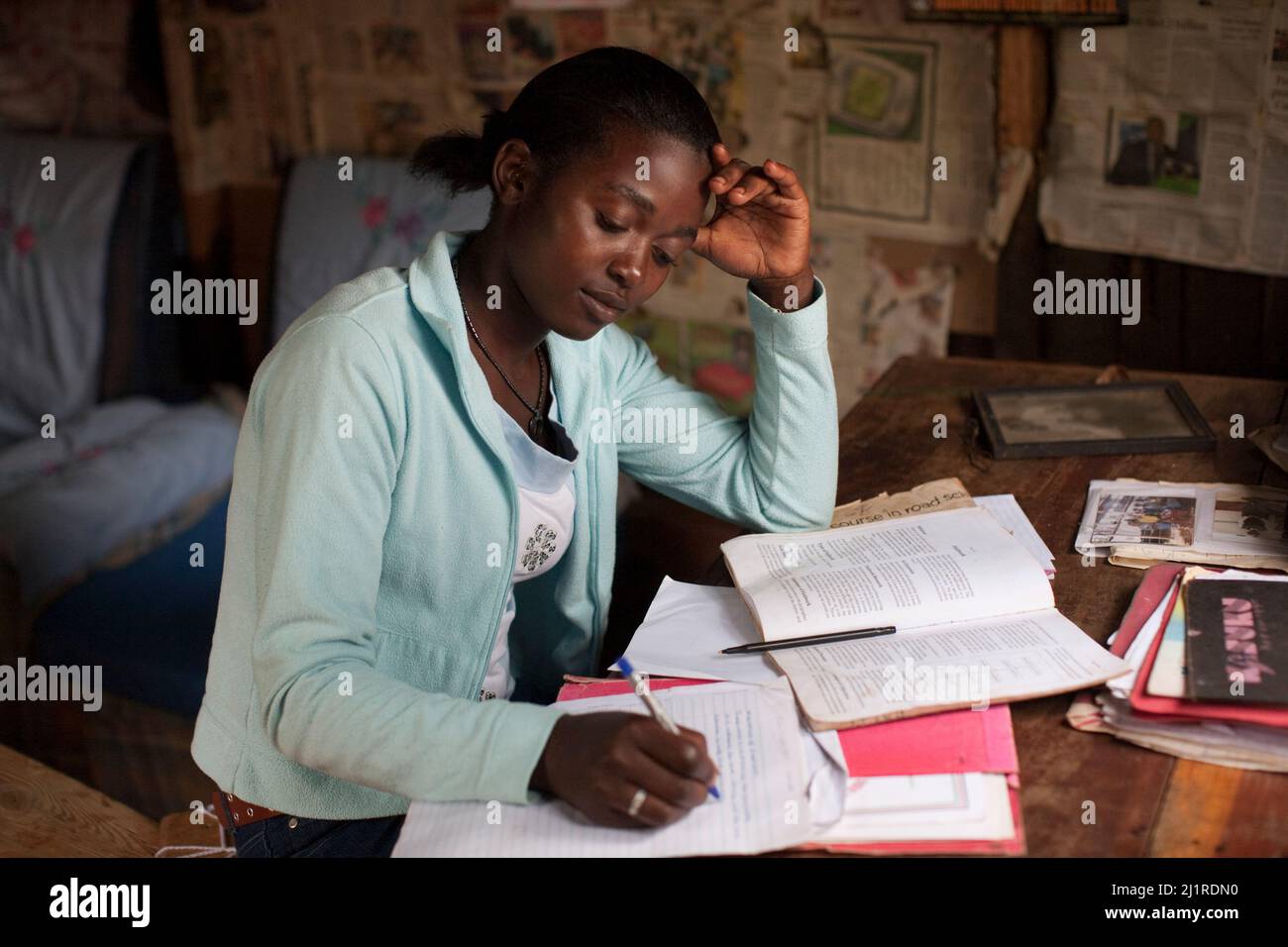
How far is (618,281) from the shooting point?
1.25 metres

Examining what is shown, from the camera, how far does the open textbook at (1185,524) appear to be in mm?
1382

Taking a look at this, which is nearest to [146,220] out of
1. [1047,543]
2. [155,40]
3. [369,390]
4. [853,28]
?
[155,40]

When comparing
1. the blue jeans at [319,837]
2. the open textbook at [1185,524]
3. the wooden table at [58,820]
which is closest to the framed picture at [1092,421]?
the open textbook at [1185,524]

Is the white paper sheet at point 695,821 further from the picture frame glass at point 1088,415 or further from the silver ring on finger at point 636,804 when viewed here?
the picture frame glass at point 1088,415

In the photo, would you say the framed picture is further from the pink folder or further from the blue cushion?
the blue cushion

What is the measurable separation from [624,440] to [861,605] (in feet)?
1.51

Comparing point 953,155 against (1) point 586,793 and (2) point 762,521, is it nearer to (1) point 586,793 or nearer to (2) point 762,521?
(2) point 762,521

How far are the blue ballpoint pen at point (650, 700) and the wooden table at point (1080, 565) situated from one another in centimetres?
25

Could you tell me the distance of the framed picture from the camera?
1728 mm

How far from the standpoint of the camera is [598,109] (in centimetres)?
122

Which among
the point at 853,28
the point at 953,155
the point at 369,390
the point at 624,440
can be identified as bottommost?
the point at 624,440

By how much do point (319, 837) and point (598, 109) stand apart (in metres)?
0.79

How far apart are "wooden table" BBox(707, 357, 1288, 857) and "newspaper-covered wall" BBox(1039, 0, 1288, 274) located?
0.39m

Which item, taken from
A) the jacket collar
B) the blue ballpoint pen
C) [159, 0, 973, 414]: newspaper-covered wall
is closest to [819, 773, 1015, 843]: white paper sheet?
the blue ballpoint pen
